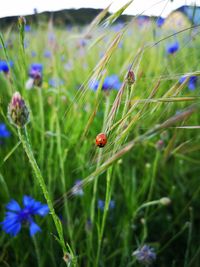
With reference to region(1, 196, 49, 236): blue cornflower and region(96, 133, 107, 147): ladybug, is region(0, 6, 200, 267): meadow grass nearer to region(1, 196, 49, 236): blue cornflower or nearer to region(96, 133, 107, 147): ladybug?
region(1, 196, 49, 236): blue cornflower

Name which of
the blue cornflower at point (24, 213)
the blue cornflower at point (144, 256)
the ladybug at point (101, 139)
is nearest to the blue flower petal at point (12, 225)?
the blue cornflower at point (24, 213)

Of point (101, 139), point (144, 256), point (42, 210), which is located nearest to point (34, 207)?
point (42, 210)

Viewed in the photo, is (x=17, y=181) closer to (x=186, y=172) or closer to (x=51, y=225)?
(x=51, y=225)

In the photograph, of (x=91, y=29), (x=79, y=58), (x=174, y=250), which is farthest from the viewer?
(x=79, y=58)

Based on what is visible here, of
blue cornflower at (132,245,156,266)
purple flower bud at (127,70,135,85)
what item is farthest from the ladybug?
blue cornflower at (132,245,156,266)

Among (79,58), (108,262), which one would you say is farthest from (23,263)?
(79,58)

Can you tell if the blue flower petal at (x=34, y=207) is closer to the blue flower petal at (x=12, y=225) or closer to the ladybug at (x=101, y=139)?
the blue flower petal at (x=12, y=225)

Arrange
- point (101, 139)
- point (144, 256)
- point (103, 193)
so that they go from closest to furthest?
1. point (101, 139)
2. point (144, 256)
3. point (103, 193)

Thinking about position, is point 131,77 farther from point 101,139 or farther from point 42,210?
point 42,210
